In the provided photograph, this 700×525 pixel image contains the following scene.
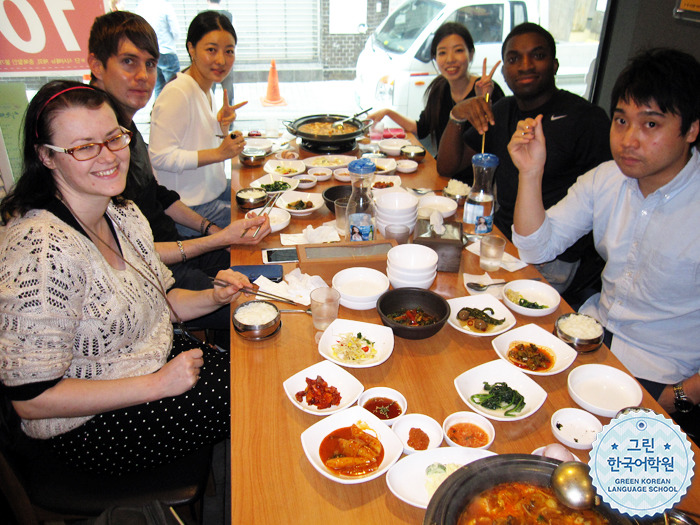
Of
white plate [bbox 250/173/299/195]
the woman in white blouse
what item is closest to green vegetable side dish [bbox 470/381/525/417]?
white plate [bbox 250/173/299/195]

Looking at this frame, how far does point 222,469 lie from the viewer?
2395mm

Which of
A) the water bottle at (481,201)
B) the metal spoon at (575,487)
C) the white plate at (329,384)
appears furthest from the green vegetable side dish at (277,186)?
the metal spoon at (575,487)

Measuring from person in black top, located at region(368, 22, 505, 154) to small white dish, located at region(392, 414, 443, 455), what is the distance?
2514mm

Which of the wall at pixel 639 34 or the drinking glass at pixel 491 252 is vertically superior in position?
the wall at pixel 639 34

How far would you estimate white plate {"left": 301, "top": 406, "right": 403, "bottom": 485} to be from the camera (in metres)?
1.16

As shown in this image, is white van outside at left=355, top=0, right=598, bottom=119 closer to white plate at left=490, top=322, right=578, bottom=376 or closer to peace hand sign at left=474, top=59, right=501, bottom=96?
peace hand sign at left=474, top=59, right=501, bottom=96

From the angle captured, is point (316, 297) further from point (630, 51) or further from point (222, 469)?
point (630, 51)

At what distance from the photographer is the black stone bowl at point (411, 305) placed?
163cm

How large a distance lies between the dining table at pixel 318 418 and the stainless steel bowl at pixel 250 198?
0.74m

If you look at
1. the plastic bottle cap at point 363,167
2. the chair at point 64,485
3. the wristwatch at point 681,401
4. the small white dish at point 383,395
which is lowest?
the chair at point 64,485

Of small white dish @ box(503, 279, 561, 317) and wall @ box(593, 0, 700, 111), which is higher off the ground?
wall @ box(593, 0, 700, 111)

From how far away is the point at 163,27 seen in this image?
607 centimetres

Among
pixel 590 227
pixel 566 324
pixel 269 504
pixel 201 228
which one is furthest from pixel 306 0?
pixel 269 504

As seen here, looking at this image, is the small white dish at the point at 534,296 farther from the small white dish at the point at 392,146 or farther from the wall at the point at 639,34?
the wall at the point at 639,34
